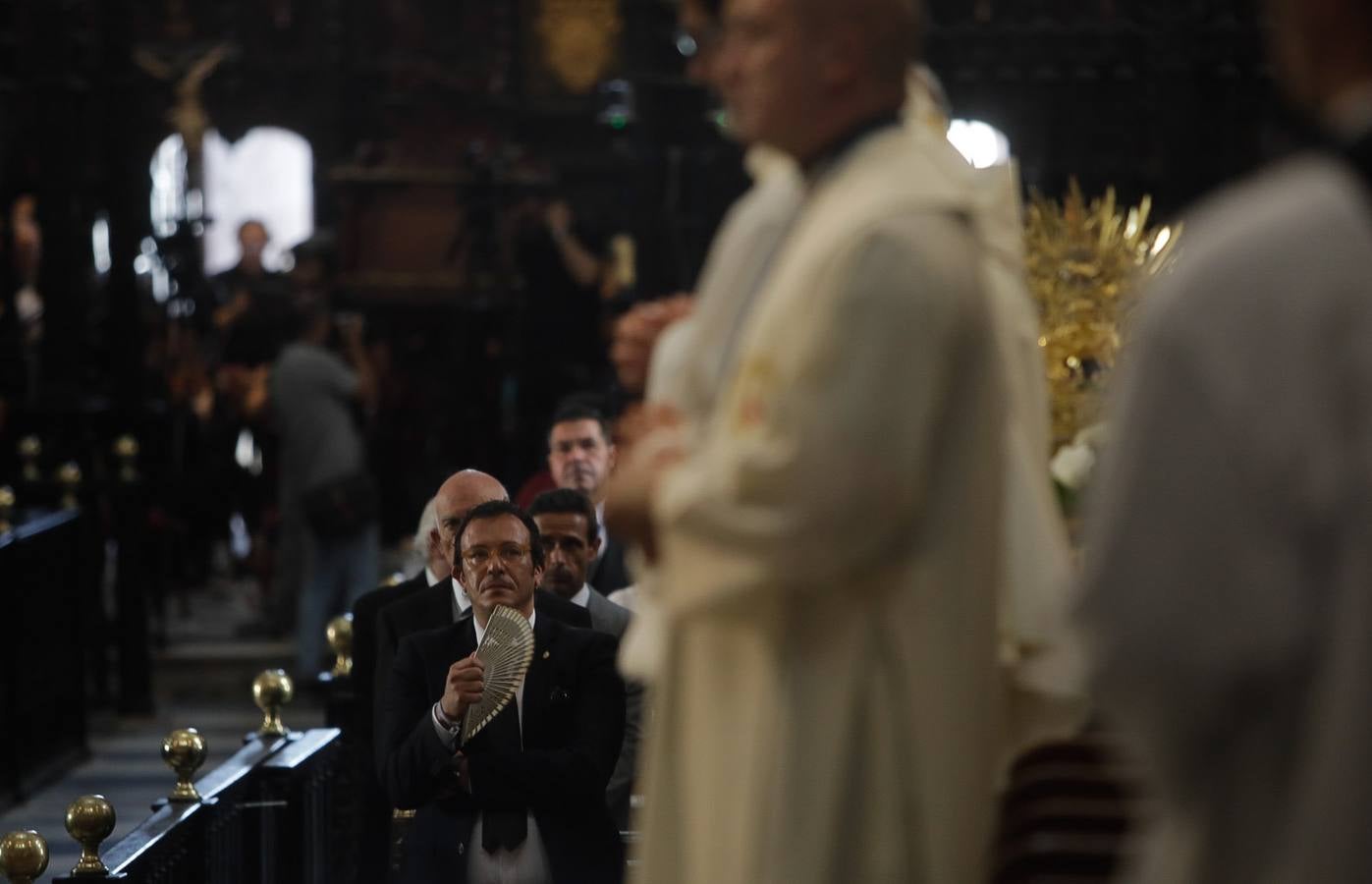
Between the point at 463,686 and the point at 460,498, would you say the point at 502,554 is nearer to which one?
the point at 463,686

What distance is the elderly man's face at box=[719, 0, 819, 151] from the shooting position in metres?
3.09

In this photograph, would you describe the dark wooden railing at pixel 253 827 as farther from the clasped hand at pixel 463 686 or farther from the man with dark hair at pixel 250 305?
the man with dark hair at pixel 250 305

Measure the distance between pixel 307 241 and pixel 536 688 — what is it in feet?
40.6

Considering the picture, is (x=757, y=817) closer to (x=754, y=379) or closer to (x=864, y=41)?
(x=754, y=379)

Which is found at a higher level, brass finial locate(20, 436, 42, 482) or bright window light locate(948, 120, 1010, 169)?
bright window light locate(948, 120, 1010, 169)

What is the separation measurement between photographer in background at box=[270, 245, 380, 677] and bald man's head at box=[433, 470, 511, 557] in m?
6.59

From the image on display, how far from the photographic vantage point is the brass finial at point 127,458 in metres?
12.9

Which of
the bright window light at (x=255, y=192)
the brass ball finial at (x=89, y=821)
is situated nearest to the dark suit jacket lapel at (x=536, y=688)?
the brass ball finial at (x=89, y=821)

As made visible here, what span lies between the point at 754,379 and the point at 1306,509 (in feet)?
3.06

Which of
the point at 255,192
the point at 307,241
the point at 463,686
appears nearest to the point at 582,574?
the point at 463,686

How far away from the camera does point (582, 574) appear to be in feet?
22.7

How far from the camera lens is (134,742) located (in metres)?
12.4

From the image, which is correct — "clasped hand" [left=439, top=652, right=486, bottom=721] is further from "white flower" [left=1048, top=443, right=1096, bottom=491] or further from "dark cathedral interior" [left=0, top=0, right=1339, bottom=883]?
"dark cathedral interior" [left=0, top=0, right=1339, bottom=883]

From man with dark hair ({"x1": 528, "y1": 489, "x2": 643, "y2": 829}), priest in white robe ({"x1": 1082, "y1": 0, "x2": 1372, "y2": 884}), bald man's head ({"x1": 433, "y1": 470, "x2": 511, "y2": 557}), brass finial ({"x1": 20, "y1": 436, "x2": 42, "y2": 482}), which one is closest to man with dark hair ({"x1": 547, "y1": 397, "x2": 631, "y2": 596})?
man with dark hair ({"x1": 528, "y1": 489, "x2": 643, "y2": 829})
